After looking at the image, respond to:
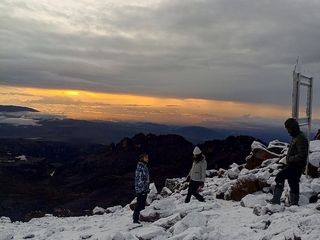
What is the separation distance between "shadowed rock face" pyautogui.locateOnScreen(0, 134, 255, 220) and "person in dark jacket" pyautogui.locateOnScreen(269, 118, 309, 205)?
201ft

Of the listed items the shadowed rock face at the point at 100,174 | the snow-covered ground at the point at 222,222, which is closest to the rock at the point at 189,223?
the snow-covered ground at the point at 222,222

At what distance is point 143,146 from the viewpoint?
158 meters

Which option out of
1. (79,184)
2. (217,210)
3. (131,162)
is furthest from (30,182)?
(217,210)

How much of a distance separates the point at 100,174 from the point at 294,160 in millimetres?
132860

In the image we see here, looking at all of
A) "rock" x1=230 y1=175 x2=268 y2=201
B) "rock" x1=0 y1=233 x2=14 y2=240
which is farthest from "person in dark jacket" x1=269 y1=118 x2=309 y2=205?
"rock" x1=0 y1=233 x2=14 y2=240

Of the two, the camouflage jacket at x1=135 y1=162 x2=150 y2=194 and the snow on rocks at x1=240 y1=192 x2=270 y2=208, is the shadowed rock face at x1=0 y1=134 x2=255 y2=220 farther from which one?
the snow on rocks at x1=240 y1=192 x2=270 y2=208

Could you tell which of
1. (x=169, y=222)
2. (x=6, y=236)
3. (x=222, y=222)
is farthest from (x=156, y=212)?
(x=6, y=236)

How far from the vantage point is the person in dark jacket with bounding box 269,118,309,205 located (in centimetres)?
1309

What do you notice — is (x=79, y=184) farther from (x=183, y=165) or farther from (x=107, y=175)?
(x=183, y=165)

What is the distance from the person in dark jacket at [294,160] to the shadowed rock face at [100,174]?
61.3 meters

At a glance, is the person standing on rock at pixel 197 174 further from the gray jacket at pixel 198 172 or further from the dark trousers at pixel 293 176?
the dark trousers at pixel 293 176

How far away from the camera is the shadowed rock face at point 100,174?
3757 inches

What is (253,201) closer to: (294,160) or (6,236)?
(294,160)

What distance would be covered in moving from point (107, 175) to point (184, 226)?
127550mm
